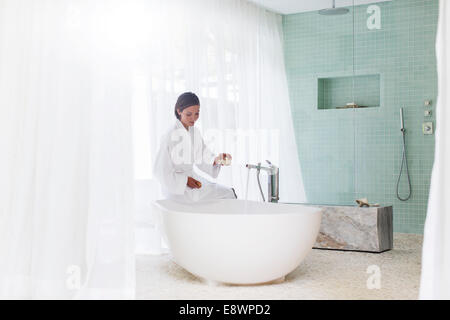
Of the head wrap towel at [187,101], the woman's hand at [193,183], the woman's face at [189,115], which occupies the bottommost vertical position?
the woman's hand at [193,183]

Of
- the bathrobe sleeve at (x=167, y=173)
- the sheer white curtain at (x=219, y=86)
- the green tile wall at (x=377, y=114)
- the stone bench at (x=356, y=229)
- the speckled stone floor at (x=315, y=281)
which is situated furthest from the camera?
the green tile wall at (x=377, y=114)

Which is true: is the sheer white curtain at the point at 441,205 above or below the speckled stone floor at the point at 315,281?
above

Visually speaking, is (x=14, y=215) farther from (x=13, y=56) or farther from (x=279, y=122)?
(x=279, y=122)

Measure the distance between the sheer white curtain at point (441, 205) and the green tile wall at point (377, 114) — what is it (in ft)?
10.3

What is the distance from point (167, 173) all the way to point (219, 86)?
1.27 m

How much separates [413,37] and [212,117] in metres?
2.26

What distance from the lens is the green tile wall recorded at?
18.8 ft

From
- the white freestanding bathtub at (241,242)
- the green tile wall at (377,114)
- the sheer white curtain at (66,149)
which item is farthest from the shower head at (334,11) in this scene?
the sheer white curtain at (66,149)

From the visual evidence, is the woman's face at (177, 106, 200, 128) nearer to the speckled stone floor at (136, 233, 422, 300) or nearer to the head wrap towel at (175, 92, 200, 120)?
the head wrap towel at (175, 92, 200, 120)

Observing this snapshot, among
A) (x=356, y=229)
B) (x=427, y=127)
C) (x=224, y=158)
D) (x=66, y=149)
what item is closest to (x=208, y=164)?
(x=224, y=158)

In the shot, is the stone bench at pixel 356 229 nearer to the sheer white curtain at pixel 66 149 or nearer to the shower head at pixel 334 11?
the shower head at pixel 334 11

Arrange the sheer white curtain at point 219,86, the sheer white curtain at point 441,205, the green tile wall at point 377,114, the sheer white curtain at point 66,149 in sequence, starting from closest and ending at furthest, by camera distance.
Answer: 1. the sheer white curtain at point 441,205
2. the sheer white curtain at point 66,149
3. the sheer white curtain at point 219,86
4. the green tile wall at point 377,114

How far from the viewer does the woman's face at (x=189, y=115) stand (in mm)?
4797

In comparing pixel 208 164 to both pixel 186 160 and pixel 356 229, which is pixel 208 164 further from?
pixel 356 229
